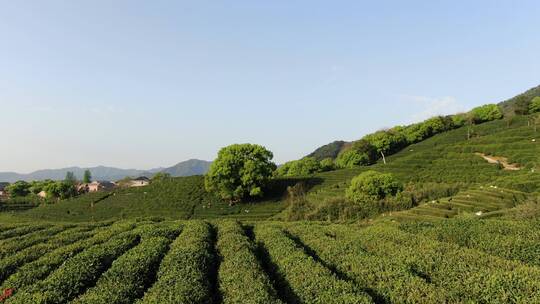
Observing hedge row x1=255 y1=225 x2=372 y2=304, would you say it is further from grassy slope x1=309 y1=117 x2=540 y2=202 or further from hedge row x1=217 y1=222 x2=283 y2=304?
grassy slope x1=309 y1=117 x2=540 y2=202

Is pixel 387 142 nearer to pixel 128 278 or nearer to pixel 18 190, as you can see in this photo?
pixel 128 278

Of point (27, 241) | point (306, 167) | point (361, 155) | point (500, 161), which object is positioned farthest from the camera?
point (306, 167)

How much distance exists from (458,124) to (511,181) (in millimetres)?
95175

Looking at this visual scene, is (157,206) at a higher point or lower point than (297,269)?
lower

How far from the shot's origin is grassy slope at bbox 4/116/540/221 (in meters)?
61.8

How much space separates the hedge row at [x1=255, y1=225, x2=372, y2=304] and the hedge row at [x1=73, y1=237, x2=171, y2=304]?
5.47 meters

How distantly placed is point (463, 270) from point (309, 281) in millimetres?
5664

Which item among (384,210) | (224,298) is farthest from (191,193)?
(224,298)

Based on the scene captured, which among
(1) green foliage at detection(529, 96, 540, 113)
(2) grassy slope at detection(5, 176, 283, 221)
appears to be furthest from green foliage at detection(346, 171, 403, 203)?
(1) green foliage at detection(529, 96, 540, 113)

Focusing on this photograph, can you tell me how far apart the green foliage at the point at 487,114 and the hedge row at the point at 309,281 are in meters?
128

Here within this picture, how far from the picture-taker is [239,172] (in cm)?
7562

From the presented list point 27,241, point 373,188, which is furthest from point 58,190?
point 27,241

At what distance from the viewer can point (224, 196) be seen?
74.6 meters

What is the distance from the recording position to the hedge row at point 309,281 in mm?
11202
